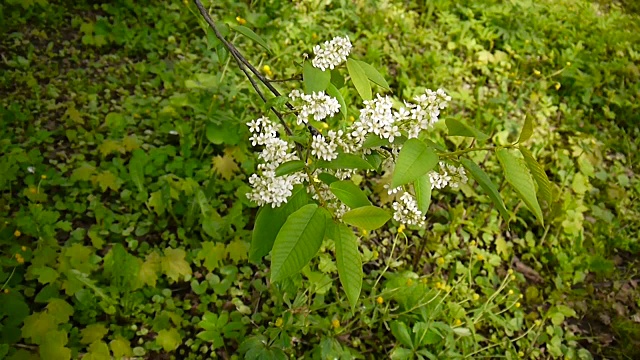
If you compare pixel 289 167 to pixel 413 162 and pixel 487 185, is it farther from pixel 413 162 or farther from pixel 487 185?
pixel 487 185

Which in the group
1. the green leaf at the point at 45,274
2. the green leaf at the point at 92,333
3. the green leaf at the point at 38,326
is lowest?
the green leaf at the point at 92,333

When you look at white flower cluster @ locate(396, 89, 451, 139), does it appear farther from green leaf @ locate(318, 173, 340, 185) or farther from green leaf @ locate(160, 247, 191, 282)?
green leaf @ locate(160, 247, 191, 282)

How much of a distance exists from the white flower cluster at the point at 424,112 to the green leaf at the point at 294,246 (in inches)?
12.5

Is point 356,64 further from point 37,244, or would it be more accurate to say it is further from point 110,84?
point 110,84

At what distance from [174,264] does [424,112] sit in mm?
1463

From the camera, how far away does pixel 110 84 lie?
3.09 meters

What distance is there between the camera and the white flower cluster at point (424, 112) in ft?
3.69

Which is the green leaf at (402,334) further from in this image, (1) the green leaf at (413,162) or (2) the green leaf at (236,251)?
(1) the green leaf at (413,162)

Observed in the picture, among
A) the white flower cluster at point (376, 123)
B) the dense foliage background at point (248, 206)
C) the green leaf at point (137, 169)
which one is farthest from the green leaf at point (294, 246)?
the green leaf at point (137, 169)

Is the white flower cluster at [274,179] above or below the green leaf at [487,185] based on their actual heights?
below

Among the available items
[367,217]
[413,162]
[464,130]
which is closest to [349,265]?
[367,217]

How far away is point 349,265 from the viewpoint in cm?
99

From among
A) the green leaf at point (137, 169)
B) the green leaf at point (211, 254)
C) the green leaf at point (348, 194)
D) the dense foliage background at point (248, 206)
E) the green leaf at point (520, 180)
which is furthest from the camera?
the green leaf at point (137, 169)

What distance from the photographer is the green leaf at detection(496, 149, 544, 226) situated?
3.07ft
